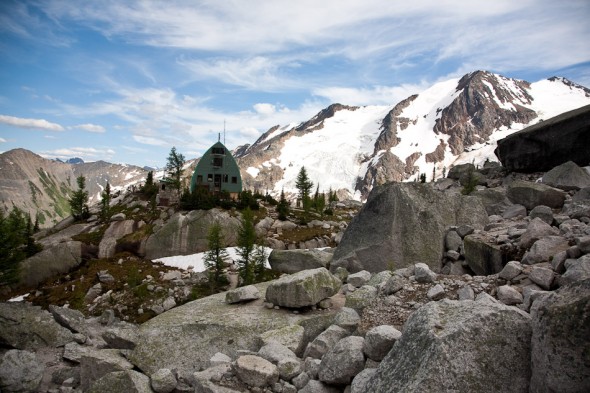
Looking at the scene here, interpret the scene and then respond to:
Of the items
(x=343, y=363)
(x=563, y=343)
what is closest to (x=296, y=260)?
(x=343, y=363)

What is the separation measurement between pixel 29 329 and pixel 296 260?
18609 millimetres

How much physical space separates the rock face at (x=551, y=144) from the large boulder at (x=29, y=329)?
4940 centimetres

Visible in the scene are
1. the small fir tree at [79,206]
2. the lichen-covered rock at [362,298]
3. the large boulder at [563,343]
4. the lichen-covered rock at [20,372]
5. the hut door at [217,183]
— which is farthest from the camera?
the hut door at [217,183]

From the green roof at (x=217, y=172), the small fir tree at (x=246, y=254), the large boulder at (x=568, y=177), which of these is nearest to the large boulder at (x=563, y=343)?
the small fir tree at (x=246, y=254)

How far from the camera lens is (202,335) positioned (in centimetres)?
1405

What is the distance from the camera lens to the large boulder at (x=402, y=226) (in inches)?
724

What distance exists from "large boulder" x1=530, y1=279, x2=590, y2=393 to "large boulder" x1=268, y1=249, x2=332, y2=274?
2148cm

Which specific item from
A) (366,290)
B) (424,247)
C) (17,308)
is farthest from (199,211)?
(366,290)

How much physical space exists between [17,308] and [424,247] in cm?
2266

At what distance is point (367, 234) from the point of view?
A: 1953 cm

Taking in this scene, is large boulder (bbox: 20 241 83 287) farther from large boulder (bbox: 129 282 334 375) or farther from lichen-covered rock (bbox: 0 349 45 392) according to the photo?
large boulder (bbox: 129 282 334 375)

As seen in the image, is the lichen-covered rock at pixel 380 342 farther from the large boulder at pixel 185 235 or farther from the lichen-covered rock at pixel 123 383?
the large boulder at pixel 185 235

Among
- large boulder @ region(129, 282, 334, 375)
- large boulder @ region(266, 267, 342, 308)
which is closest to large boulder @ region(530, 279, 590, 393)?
large boulder @ region(129, 282, 334, 375)

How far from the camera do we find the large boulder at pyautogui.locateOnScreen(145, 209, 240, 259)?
40.8m
